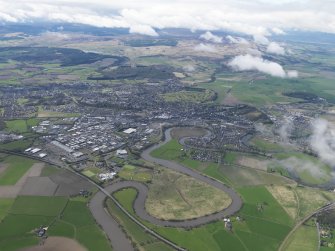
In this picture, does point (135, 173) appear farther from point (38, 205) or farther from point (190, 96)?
point (190, 96)

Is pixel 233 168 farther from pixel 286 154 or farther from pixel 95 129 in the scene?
pixel 95 129

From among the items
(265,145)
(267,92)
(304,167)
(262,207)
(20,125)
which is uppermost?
(262,207)

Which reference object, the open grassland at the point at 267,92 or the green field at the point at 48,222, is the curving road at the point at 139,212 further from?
the open grassland at the point at 267,92

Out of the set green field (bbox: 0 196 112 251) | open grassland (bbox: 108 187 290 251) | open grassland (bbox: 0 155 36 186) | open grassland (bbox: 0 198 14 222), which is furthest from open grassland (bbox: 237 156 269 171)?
open grassland (bbox: 0 198 14 222)

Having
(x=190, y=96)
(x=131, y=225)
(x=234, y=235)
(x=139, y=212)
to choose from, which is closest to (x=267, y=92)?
(x=190, y=96)

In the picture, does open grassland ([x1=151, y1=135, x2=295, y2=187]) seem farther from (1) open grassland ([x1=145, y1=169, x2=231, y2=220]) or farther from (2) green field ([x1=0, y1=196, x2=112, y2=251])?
(2) green field ([x1=0, y1=196, x2=112, y2=251])

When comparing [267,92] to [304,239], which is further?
[267,92]
